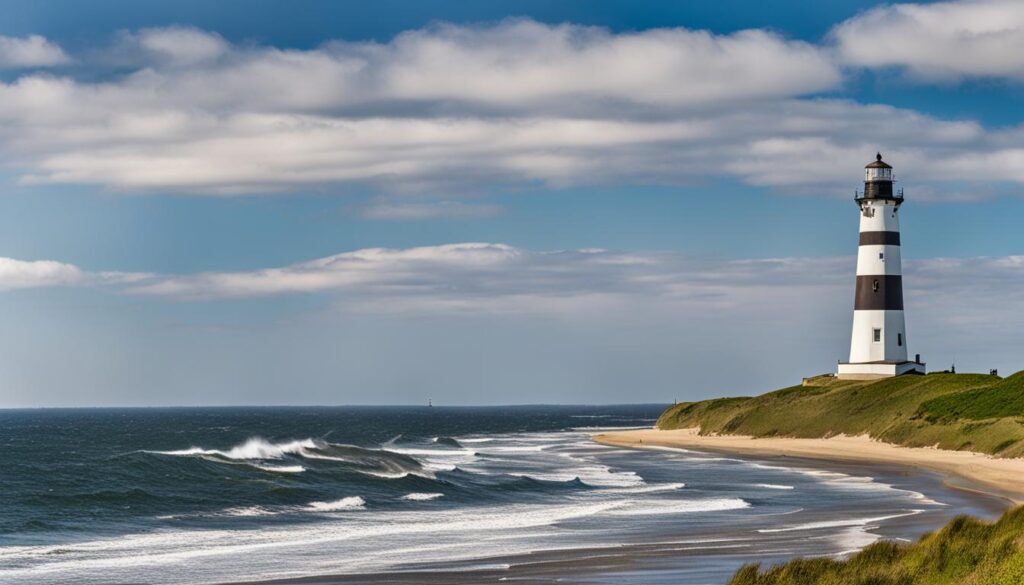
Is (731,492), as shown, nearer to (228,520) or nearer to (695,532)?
(695,532)

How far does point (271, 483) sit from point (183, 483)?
333 centimetres

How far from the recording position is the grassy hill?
6284 cm

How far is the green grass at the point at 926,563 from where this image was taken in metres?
20.8

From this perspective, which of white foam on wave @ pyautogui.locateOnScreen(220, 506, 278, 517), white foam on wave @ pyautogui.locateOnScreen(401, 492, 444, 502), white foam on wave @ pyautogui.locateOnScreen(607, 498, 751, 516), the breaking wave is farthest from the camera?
the breaking wave

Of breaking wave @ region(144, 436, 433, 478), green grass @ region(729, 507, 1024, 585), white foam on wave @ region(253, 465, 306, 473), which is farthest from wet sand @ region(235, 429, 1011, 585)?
white foam on wave @ region(253, 465, 306, 473)

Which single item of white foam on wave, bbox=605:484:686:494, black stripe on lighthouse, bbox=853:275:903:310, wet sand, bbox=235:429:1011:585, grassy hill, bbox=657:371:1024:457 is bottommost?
wet sand, bbox=235:429:1011:585

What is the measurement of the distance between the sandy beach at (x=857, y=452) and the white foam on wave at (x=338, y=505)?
2170 centimetres

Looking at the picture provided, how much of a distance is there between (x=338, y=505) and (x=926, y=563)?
86.5 feet

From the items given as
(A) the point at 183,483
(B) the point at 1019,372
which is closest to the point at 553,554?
(A) the point at 183,483

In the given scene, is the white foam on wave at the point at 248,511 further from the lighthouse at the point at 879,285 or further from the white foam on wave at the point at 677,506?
the lighthouse at the point at 879,285

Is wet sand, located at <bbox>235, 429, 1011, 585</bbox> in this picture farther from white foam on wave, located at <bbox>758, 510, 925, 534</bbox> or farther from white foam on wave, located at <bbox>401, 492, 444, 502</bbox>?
white foam on wave, located at <bbox>401, 492, 444, 502</bbox>

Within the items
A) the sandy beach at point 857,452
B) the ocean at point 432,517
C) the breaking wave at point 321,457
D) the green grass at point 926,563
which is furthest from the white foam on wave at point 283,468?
the green grass at point 926,563

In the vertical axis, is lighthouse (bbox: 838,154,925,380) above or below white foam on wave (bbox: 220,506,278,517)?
above

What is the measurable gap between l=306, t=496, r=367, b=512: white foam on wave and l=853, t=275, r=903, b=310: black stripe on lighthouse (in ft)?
156
